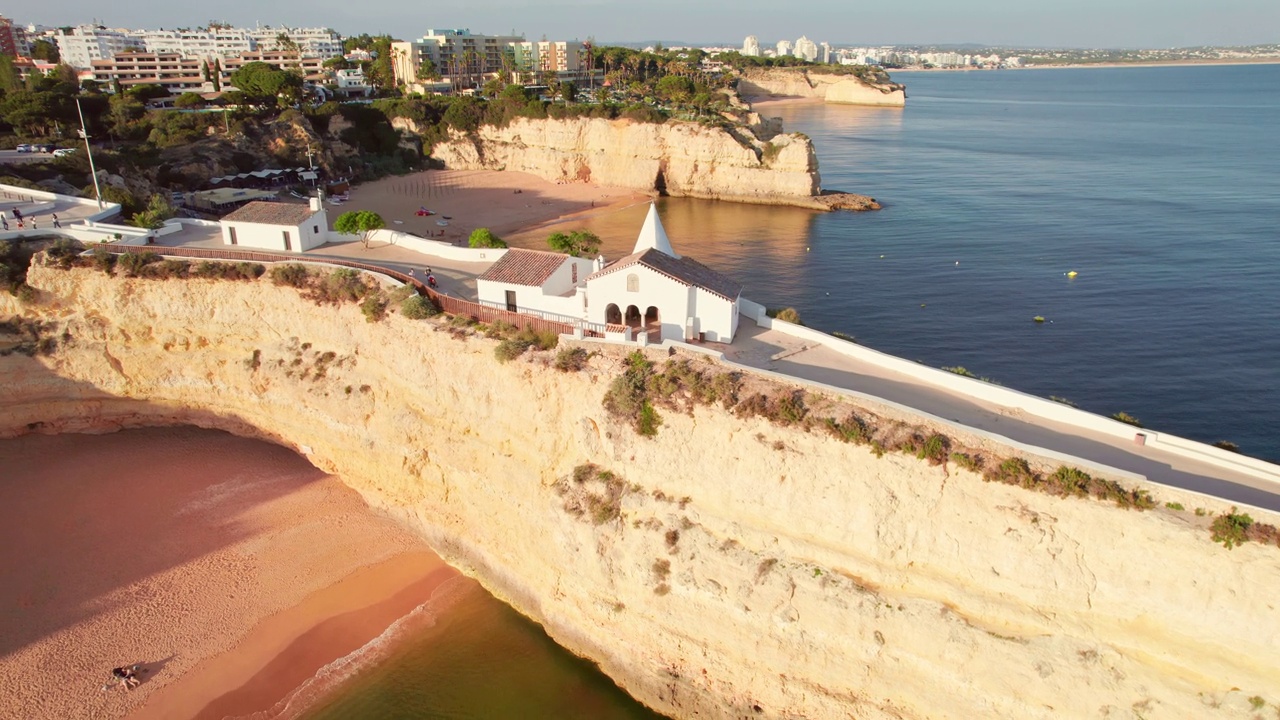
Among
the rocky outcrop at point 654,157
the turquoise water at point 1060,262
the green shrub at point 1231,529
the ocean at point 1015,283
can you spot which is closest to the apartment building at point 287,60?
the rocky outcrop at point 654,157

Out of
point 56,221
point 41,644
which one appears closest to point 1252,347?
point 41,644

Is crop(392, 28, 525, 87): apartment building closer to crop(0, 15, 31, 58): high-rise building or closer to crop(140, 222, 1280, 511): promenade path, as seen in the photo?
crop(0, 15, 31, 58): high-rise building

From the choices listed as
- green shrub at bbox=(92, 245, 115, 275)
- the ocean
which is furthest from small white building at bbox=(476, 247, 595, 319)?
green shrub at bbox=(92, 245, 115, 275)

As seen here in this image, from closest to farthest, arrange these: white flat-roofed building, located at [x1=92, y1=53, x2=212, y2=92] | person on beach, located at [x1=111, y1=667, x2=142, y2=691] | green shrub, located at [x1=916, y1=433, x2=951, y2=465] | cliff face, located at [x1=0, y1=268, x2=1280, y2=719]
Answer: cliff face, located at [x1=0, y1=268, x2=1280, y2=719]
green shrub, located at [x1=916, y1=433, x2=951, y2=465]
person on beach, located at [x1=111, y1=667, x2=142, y2=691]
white flat-roofed building, located at [x1=92, y1=53, x2=212, y2=92]

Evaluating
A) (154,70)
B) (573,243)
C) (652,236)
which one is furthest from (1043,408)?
(154,70)

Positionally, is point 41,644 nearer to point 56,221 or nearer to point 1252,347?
point 56,221

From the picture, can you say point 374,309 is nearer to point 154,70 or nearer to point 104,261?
point 104,261
